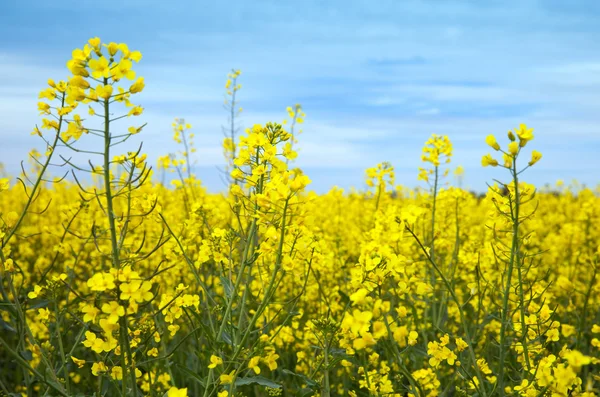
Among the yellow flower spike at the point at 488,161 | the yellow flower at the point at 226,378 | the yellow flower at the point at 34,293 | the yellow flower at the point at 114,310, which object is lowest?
the yellow flower at the point at 226,378

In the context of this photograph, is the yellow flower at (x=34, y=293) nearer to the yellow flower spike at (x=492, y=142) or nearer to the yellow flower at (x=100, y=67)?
the yellow flower at (x=100, y=67)

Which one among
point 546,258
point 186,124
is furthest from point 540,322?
point 546,258

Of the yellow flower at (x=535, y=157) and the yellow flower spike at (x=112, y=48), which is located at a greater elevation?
the yellow flower spike at (x=112, y=48)

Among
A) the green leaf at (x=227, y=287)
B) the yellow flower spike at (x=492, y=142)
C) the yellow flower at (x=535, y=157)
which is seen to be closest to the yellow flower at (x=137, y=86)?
the green leaf at (x=227, y=287)

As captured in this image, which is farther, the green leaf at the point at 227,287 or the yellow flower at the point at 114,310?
the green leaf at the point at 227,287

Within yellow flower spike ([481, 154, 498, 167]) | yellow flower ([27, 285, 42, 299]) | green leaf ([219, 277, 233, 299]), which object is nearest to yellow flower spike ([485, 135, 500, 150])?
yellow flower spike ([481, 154, 498, 167])

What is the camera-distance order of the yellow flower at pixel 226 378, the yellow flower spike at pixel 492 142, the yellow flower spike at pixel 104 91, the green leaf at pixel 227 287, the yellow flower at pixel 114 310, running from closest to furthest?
the yellow flower at pixel 114 310
the yellow flower spike at pixel 104 91
the yellow flower at pixel 226 378
the yellow flower spike at pixel 492 142
the green leaf at pixel 227 287

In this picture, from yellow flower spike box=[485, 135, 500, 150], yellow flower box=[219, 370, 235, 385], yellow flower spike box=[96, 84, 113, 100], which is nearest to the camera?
yellow flower spike box=[96, 84, 113, 100]

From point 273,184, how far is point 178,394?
823mm

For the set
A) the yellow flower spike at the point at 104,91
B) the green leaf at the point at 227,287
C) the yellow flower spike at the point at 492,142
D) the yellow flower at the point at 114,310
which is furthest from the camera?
the green leaf at the point at 227,287

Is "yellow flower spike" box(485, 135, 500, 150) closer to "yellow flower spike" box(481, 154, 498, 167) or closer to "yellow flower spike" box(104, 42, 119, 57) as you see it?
"yellow flower spike" box(481, 154, 498, 167)

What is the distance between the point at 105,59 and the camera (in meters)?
2.05

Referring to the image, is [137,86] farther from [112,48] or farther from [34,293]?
[34,293]

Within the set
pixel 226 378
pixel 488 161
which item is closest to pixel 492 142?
pixel 488 161
